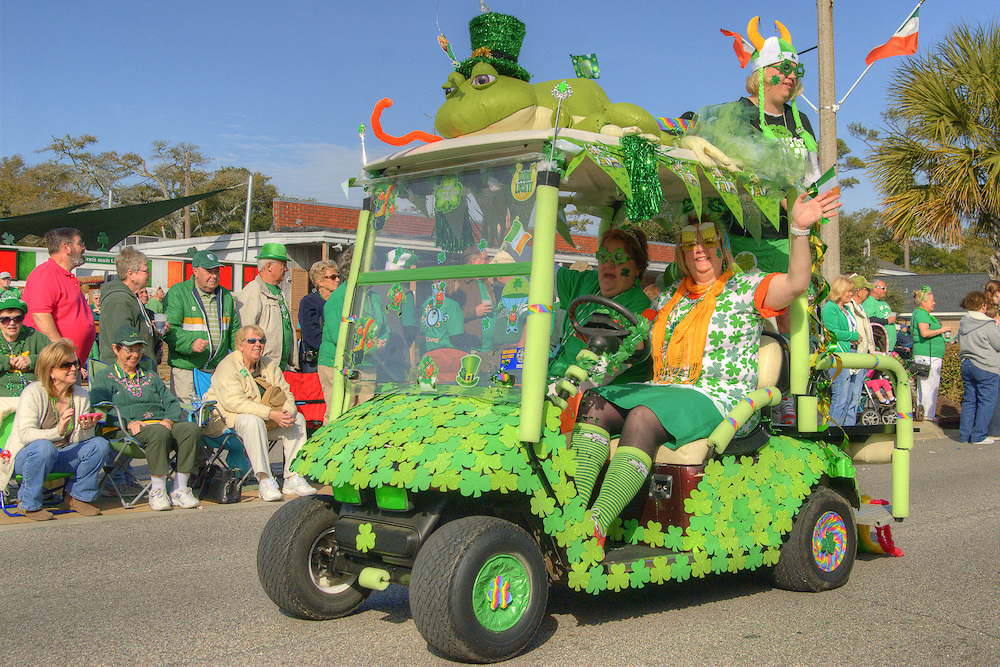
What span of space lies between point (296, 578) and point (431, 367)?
3.57 ft

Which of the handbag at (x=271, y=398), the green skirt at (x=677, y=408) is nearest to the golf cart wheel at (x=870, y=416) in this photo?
the handbag at (x=271, y=398)

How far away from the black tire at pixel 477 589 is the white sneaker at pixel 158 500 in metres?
4.07

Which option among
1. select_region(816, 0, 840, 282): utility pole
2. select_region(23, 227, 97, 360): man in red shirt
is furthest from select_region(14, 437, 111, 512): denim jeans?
select_region(816, 0, 840, 282): utility pole

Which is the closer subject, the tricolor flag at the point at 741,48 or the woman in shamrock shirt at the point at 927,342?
the tricolor flag at the point at 741,48

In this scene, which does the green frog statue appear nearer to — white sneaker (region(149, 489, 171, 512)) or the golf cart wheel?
white sneaker (region(149, 489, 171, 512))

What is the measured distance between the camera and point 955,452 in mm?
10414

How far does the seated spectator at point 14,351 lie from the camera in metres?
6.58

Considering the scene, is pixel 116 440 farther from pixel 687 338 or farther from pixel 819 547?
pixel 819 547

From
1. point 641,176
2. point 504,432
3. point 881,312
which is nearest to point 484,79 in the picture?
point 641,176

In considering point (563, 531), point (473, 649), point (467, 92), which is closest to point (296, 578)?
point (473, 649)

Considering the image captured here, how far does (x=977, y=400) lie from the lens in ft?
36.8

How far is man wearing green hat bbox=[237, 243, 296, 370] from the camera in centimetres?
807

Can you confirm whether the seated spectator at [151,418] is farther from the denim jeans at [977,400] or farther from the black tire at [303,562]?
the denim jeans at [977,400]

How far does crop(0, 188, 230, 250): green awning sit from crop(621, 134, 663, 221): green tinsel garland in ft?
36.7
